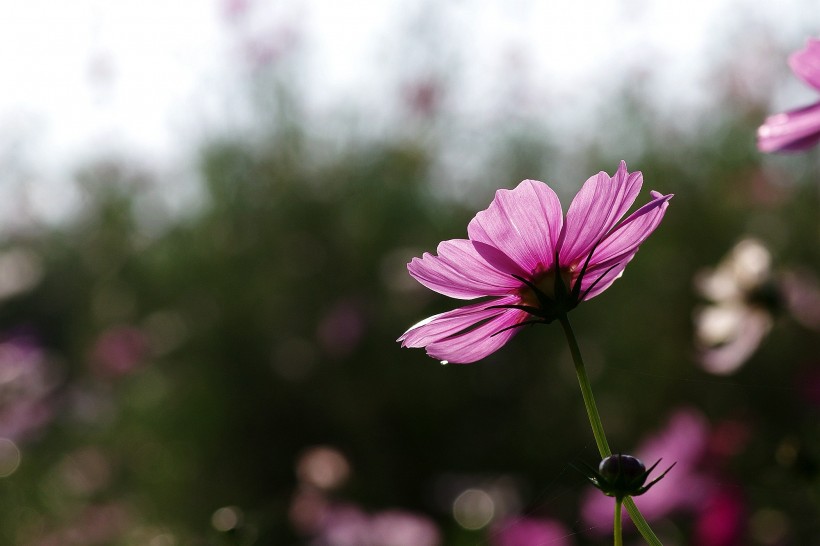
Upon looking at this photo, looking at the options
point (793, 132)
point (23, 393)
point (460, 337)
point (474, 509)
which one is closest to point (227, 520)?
point (460, 337)

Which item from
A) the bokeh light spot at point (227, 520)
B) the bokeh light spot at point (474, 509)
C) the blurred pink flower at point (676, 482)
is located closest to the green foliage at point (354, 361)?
the bokeh light spot at point (474, 509)

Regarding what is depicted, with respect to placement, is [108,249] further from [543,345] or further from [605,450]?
[605,450]

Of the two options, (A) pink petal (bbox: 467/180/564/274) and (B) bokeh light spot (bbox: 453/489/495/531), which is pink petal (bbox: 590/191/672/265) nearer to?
(A) pink petal (bbox: 467/180/564/274)

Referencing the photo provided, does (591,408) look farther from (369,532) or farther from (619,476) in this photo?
(369,532)

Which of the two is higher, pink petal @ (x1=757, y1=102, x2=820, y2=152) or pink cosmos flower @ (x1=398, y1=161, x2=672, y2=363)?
pink petal @ (x1=757, y1=102, x2=820, y2=152)

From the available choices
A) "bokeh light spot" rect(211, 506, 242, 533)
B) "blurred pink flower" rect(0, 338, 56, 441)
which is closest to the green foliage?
"blurred pink flower" rect(0, 338, 56, 441)

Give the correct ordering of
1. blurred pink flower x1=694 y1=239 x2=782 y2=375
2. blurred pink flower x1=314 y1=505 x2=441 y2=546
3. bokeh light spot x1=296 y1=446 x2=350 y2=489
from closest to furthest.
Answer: blurred pink flower x1=694 y1=239 x2=782 y2=375
blurred pink flower x1=314 y1=505 x2=441 y2=546
bokeh light spot x1=296 y1=446 x2=350 y2=489
